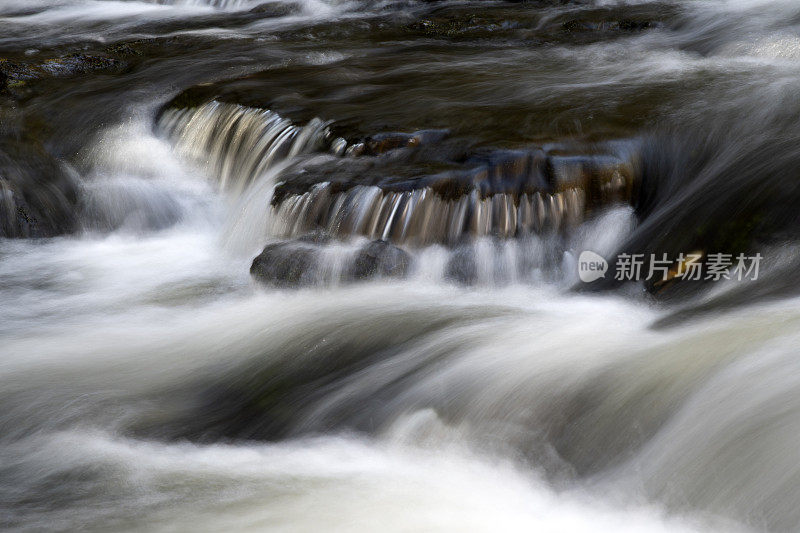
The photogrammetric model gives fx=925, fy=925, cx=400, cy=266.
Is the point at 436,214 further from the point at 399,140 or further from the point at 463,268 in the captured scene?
the point at 399,140

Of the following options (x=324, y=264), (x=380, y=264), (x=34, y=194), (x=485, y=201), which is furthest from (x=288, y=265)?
(x=34, y=194)

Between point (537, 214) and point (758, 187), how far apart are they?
116 centimetres

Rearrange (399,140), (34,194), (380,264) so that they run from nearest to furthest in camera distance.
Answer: (380,264) → (399,140) → (34,194)

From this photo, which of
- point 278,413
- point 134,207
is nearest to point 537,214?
point 278,413

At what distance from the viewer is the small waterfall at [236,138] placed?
6.32 meters

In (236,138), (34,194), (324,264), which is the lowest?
(324,264)

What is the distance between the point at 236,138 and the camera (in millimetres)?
6738

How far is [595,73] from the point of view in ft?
23.3

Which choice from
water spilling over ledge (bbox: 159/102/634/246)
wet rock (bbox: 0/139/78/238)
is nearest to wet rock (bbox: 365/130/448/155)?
water spilling over ledge (bbox: 159/102/634/246)

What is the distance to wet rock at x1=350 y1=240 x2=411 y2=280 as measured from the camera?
16.6ft

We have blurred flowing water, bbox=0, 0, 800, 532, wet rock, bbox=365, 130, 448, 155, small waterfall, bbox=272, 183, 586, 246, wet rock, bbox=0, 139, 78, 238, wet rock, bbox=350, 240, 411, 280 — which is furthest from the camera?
wet rock, bbox=0, 139, 78, 238

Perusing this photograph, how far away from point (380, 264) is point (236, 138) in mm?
2208

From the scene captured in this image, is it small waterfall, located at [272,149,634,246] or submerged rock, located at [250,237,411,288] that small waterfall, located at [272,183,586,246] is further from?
submerged rock, located at [250,237,411,288]

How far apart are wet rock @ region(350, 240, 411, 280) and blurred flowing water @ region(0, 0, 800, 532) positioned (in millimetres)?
62
